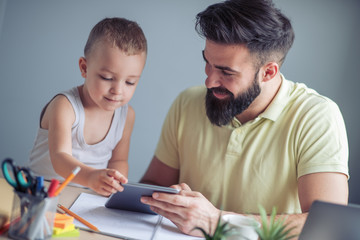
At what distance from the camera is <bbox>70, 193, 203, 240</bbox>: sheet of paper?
1113 mm

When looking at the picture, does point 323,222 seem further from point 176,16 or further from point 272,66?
point 176,16

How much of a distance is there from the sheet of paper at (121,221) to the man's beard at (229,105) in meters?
0.49

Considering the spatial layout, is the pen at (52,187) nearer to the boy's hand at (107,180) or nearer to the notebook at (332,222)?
the boy's hand at (107,180)

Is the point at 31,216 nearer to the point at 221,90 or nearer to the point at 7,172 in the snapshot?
the point at 7,172

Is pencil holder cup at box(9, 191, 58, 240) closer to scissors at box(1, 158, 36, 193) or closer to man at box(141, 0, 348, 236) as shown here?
scissors at box(1, 158, 36, 193)

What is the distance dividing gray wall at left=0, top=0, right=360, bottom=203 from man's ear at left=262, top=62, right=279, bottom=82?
3.65 feet

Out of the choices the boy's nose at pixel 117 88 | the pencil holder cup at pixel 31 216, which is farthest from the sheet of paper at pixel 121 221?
the boy's nose at pixel 117 88

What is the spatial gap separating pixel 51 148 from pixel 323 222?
0.93m

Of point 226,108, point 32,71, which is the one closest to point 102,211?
point 226,108

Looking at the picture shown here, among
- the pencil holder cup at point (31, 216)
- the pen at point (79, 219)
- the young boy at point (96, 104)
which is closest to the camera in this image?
the pencil holder cup at point (31, 216)

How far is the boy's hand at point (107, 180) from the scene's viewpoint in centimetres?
114

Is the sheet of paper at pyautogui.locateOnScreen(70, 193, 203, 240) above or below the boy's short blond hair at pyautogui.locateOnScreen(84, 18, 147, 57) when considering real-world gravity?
below

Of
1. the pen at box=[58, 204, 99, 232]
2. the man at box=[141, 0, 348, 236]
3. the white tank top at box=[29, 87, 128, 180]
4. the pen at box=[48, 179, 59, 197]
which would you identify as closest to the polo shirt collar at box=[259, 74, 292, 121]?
the man at box=[141, 0, 348, 236]

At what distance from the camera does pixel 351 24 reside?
2590mm
